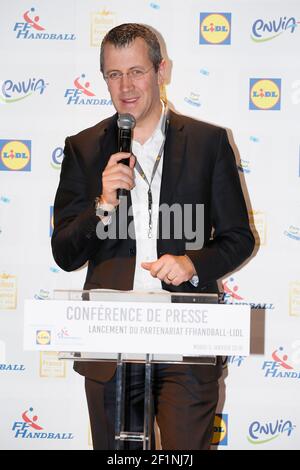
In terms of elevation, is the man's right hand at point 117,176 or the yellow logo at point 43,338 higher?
the man's right hand at point 117,176

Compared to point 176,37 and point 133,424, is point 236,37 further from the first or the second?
point 133,424

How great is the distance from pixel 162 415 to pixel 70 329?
740 mm

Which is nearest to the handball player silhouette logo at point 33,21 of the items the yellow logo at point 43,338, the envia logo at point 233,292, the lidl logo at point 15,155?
the lidl logo at point 15,155

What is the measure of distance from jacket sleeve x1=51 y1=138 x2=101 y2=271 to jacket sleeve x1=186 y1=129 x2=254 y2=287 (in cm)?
47

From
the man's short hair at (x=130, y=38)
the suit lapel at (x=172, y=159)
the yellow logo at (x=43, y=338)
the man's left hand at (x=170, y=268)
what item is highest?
the man's short hair at (x=130, y=38)

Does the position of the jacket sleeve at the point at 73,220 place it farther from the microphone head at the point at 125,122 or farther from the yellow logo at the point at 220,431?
the yellow logo at the point at 220,431

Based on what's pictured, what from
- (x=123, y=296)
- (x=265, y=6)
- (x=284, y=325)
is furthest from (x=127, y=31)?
(x=284, y=325)

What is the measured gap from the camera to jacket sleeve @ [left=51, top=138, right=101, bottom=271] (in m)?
2.38

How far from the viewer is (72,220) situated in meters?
2.59

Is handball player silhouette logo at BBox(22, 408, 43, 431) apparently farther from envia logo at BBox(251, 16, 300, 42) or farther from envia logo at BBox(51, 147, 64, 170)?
envia logo at BBox(251, 16, 300, 42)

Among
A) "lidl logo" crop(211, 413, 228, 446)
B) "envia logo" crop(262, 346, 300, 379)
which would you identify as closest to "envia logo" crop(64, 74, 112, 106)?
"envia logo" crop(262, 346, 300, 379)

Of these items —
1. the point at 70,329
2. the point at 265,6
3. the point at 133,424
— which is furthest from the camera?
the point at 265,6

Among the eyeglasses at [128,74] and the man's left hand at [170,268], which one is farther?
the eyeglasses at [128,74]

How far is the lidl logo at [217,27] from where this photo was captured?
3.75 metres
